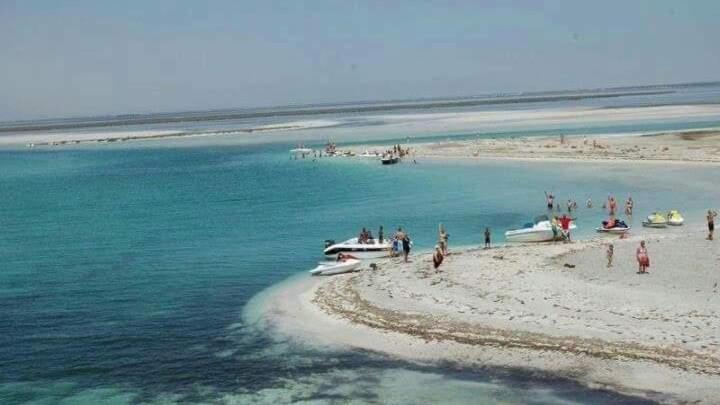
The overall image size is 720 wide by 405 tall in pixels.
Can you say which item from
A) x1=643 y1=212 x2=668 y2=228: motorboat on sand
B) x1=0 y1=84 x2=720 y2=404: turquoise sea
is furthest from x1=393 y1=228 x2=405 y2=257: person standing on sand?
x1=643 y1=212 x2=668 y2=228: motorboat on sand

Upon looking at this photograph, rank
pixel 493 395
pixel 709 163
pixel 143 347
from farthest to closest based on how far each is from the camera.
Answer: pixel 709 163
pixel 143 347
pixel 493 395

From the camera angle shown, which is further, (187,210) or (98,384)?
(187,210)

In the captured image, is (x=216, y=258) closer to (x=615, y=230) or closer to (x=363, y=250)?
(x=363, y=250)

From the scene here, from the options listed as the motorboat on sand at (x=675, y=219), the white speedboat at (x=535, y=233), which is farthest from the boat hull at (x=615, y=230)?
the white speedboat at (x=535, y=233)

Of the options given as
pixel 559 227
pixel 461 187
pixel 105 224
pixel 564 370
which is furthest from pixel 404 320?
pixel 461 187

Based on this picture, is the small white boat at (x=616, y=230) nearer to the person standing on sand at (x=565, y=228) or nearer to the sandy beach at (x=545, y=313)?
the person standing on sand at (x=565, y=228)

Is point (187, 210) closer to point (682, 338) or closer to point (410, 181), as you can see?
point (410, 181)
